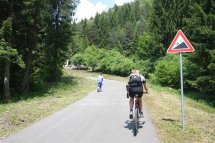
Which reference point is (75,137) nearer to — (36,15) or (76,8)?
(36,15)

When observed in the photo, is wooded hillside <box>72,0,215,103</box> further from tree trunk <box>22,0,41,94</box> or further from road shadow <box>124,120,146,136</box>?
tree trunk <box>22,0,41,94</box>

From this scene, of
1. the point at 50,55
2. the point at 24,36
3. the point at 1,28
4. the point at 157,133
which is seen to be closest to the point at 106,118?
the point at 157,133

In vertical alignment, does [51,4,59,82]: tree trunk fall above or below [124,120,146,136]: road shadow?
above

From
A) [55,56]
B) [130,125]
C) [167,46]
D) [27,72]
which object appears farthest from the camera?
[167,46]

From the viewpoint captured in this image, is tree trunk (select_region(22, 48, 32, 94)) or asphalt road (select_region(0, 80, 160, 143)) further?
tree trunk (select_region(22, 48, 32, 94))

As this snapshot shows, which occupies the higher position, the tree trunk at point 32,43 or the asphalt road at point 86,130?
the tree trunk at point 32,43

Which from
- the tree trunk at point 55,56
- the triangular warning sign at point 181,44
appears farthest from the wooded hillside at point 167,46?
the triangular warning sign at point 181,44

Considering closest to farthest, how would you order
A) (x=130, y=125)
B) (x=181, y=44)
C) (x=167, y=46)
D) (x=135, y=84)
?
(x=135, y=84)
(x=181, y=44)
(x=130, y=125)
(x=167, y=46)

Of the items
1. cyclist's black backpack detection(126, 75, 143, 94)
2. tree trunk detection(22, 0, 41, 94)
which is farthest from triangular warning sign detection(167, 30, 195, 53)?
tree trunk detection(22, 0, 41, 94)

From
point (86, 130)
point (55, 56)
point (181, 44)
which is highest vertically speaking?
point (55, 56)

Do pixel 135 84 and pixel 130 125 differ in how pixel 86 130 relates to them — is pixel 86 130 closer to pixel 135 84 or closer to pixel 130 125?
pixel 130 125

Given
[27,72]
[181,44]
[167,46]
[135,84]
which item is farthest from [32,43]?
[167,46]

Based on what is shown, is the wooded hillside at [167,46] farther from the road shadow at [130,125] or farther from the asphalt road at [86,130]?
the road shadow at [130,125]

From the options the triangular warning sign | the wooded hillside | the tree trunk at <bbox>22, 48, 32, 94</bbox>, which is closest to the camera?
the triangular warning sign
